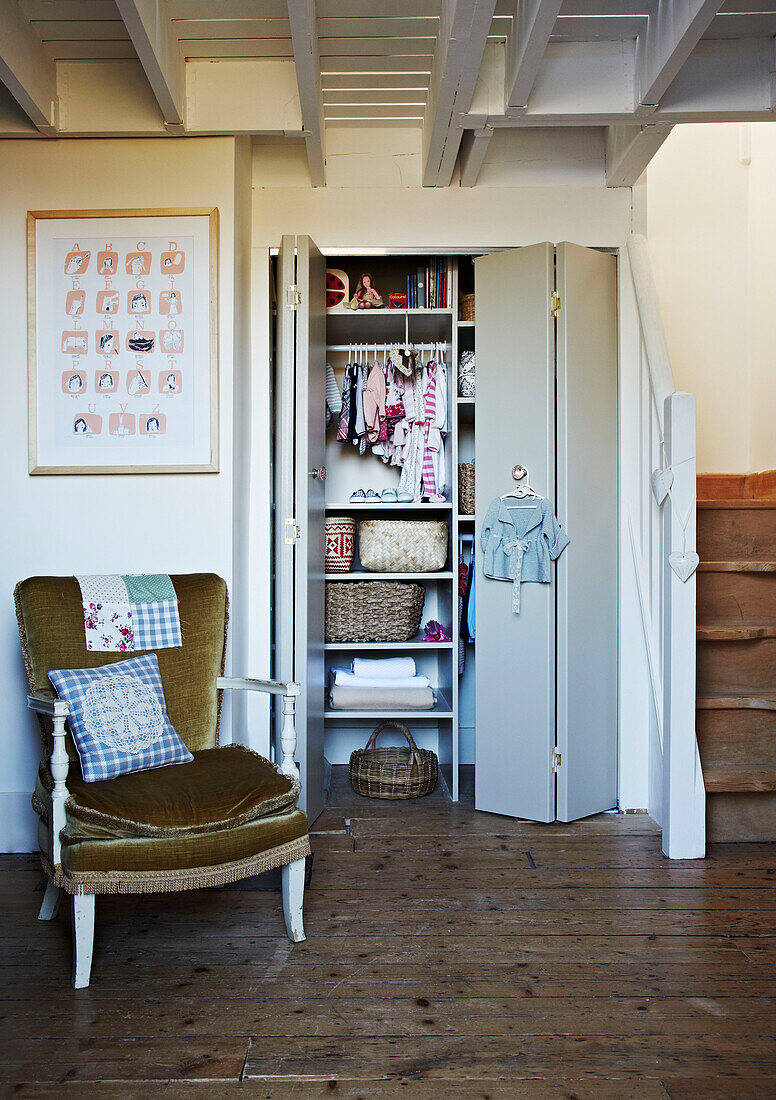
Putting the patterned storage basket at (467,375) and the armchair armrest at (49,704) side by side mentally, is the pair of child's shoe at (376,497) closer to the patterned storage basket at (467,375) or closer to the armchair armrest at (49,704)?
the patterned storage basket at (467,375)

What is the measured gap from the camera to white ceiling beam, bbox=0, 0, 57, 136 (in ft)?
8.48

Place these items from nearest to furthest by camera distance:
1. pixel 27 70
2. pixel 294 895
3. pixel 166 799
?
1. pixel 166 799
2. pixel 294 895
3. pixel 27 70

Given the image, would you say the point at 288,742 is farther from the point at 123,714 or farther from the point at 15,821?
the point at 15,821

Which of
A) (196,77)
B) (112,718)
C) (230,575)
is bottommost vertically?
(112,718)

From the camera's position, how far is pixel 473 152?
3.20 metres

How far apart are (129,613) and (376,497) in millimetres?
1476

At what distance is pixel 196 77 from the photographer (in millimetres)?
2998

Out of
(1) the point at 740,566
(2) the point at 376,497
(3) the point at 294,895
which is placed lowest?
(3) the point at 294,895

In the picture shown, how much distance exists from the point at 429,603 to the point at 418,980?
2.35m

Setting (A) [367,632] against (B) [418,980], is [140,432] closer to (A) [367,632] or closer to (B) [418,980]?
(A) [367,632]

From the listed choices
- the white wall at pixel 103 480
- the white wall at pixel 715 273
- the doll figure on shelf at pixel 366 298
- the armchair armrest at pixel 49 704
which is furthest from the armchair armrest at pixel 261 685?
the white wall at pixel 715 273

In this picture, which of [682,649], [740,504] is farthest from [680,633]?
[740,504]

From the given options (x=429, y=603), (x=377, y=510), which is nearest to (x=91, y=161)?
(x=377, y=510)

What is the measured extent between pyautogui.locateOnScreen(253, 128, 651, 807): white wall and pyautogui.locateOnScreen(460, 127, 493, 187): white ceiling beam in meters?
0.09
